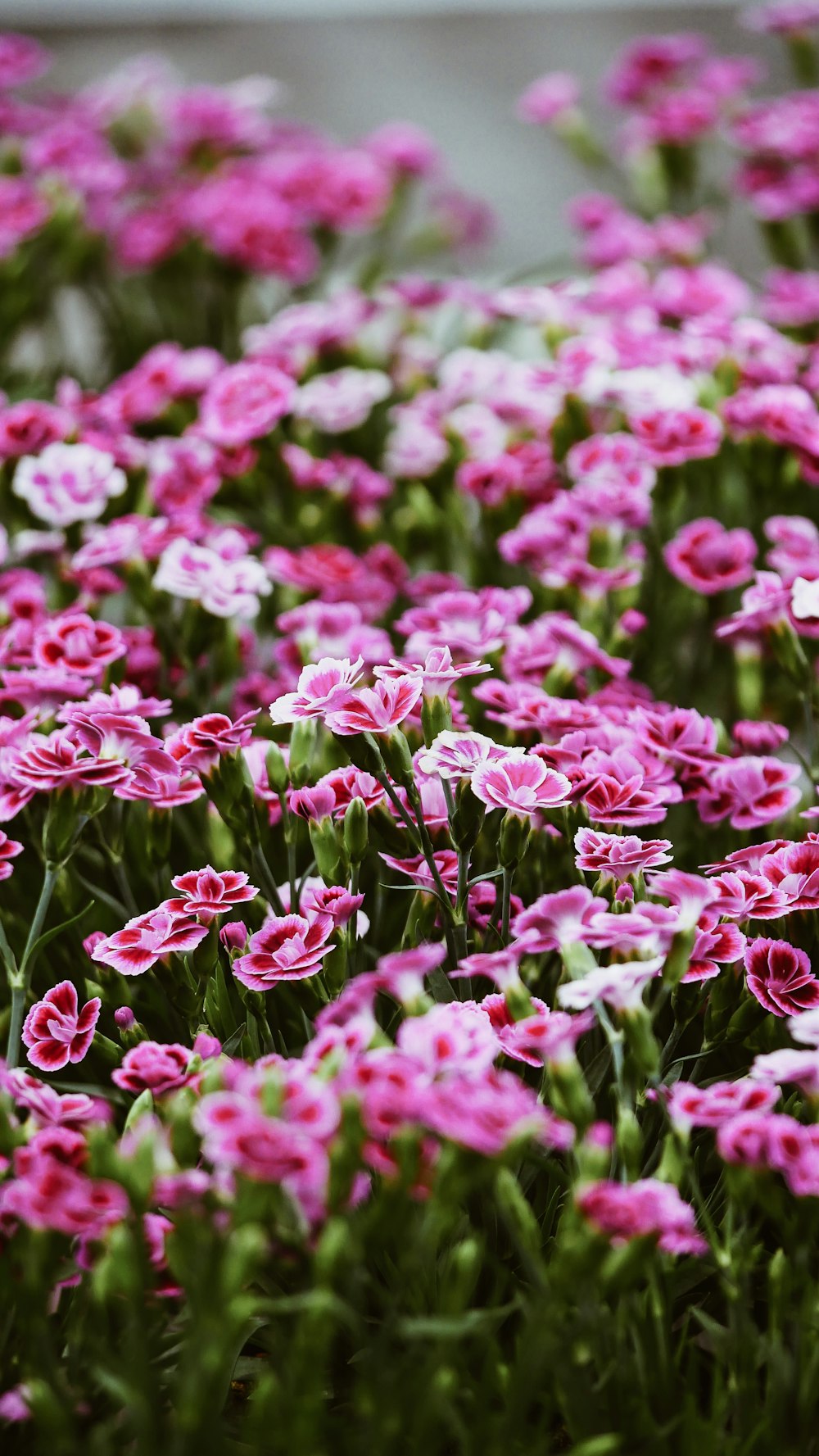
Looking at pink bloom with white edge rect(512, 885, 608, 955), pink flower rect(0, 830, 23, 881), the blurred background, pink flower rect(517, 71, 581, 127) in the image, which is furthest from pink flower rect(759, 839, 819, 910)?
the blurred background

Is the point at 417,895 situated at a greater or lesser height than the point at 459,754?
lesser

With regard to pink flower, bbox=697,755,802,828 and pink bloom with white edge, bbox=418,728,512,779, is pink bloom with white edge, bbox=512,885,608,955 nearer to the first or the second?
pink bloom with white edge, bbox=418,728,512,779

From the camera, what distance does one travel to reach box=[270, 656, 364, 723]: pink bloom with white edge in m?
0.79

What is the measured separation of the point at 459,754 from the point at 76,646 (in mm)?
367

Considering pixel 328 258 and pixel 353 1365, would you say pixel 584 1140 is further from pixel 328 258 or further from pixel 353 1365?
pixel 328 258

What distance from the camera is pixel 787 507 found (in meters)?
Result: 1.39

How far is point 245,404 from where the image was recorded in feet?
4.47

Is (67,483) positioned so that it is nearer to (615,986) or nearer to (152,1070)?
(152,1070)

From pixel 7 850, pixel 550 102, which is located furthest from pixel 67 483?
pixel 550 102

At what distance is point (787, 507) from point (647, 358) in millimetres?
249

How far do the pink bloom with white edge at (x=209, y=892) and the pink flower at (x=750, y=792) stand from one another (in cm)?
35

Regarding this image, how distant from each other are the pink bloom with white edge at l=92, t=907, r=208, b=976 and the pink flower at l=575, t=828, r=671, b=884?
24 cm

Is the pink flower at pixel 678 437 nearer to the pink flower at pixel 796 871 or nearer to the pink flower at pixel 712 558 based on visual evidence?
the pink flower at pixel 712 558

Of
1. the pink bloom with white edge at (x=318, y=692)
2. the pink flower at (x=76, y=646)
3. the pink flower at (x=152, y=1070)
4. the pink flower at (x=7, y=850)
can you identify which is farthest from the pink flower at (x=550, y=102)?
the pink flower at (x=152, y=1070)
